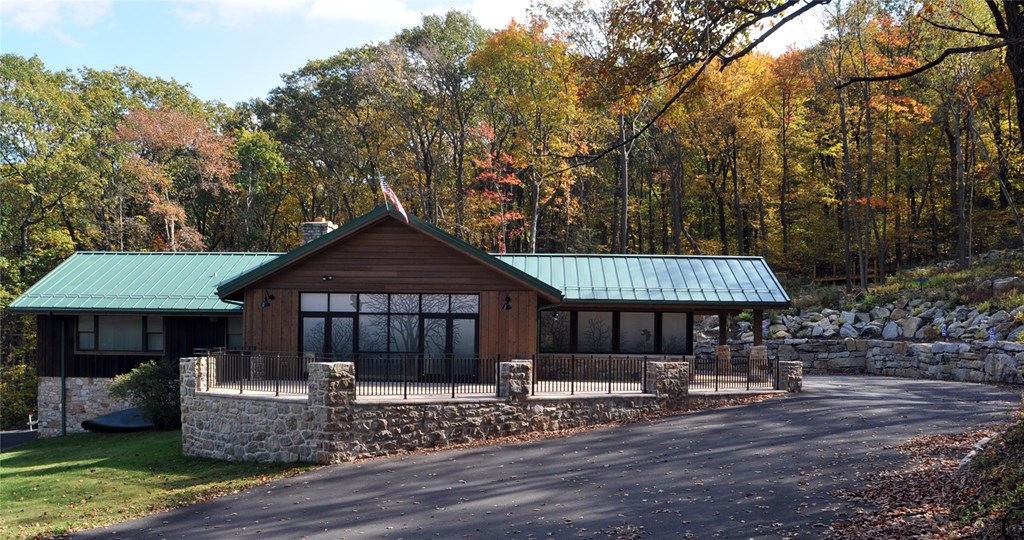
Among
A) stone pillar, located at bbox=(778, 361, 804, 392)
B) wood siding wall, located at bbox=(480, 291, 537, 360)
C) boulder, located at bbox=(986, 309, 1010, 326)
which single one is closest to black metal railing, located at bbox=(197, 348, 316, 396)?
wood siding wall, located at bbox=(480, 291, 537, 360)

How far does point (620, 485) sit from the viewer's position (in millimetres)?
12758

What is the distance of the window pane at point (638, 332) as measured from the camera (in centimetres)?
2289

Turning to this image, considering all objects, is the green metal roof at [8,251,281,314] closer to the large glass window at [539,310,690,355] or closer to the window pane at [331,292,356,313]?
the window pane at [331,292,356,313]

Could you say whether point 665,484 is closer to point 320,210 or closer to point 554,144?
point 554,144

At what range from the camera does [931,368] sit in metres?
23.6

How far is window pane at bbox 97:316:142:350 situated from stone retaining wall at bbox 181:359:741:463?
6.38 meters

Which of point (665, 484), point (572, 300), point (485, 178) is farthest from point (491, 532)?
point (485, 178)

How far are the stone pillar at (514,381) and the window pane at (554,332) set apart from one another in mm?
6043

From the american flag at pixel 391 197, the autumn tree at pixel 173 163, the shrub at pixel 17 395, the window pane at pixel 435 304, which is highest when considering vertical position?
the autumn tree at pixel 173 163

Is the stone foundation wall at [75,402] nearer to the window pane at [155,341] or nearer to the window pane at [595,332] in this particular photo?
the window pane at [155,341]

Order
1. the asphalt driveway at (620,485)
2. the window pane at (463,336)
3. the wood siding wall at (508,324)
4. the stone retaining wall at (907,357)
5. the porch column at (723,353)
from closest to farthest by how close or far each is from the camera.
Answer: the asphalt driveway at (620,485)
the porch column at (723,353)
the wood siding wall at (508,324)
the window pane at (463,336)
the stone retaining wall at (907,357)

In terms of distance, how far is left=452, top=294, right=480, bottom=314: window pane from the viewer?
2016 centimetres

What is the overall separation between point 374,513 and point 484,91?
29.1 m

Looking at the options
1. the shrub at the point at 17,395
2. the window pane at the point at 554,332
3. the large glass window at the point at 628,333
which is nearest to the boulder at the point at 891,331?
the large glass window at the point at 628,333
